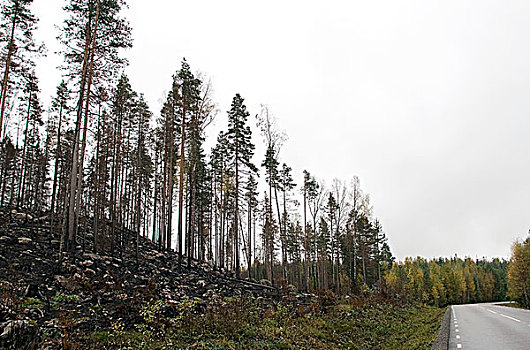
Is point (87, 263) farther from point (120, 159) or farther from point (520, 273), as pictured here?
point (520, 273)

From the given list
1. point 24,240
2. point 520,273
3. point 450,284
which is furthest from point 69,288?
point 450,284

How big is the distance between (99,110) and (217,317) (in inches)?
711

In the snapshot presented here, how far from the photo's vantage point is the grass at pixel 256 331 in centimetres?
890

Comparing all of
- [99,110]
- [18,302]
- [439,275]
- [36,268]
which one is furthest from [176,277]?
[439,275]

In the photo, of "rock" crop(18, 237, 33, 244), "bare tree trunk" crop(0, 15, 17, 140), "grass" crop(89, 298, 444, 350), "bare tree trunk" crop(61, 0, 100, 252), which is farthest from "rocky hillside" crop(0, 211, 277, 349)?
"bare tree trunk" crop(0, 15, 17, 140)

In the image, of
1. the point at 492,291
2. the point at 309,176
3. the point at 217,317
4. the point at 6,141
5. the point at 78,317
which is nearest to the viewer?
the point at 78,317

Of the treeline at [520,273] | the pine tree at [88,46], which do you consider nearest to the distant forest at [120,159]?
the pine tree at [88,46]

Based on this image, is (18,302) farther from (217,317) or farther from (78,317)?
(217,317)

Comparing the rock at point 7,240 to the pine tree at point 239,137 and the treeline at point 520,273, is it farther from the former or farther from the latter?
the treeline at point 520,273

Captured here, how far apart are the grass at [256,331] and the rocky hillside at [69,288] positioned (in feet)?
2.48

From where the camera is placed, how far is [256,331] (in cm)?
1145

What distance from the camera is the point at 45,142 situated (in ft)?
106

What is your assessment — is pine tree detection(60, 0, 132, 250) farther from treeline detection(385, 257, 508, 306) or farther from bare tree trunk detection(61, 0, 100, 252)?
treeline detection(385, 257, 508, 306)

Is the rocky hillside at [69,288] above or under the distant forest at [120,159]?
under
